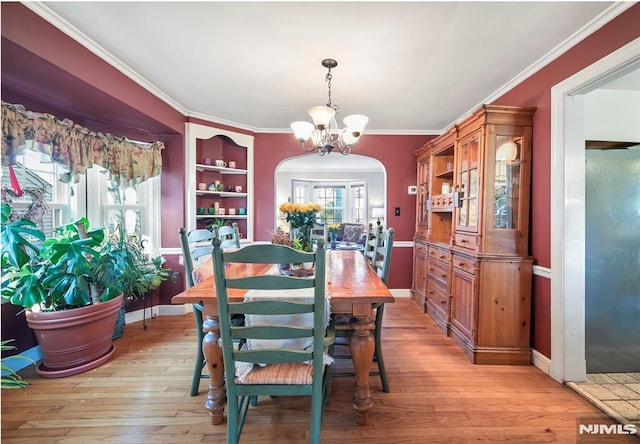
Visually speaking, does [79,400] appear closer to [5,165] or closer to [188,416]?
[188,416]

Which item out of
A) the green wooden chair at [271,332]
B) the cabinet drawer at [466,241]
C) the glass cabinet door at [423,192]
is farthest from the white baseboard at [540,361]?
the green wooden chair at [271,332]

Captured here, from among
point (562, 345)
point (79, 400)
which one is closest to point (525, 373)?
point (562, 345)

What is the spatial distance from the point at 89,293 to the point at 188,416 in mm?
1271

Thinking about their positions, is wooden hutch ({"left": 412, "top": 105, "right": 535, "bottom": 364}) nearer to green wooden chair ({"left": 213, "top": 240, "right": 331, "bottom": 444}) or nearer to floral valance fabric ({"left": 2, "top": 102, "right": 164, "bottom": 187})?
green wooden chair ({"left": 213, "top": 240, "right": 331, "bottom": 444})

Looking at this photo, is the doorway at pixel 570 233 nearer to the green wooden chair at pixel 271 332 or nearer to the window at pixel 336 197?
the green wooden chair at pixel 271 332

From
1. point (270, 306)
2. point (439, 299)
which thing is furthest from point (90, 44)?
point (439, 299)

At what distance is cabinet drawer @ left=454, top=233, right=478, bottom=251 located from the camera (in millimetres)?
2404

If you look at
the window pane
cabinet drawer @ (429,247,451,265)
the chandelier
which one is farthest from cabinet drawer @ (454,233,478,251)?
the window pane

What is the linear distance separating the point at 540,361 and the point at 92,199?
4329 mm

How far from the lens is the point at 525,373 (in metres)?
2.14

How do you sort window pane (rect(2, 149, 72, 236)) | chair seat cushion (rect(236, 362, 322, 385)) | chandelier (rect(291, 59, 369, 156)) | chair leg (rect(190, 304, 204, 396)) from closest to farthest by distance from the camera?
chair seat cushion (rect(236, 362, 322, 385)) < chair leg (rect(190, 304, 204, 396)) < chandelier (rect(291, 59, 369, 156)) < window pane (rect(2, 149, 72, 236))

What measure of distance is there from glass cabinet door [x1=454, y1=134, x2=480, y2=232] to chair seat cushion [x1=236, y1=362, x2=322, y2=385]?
1.89m

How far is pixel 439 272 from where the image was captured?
119 inches
